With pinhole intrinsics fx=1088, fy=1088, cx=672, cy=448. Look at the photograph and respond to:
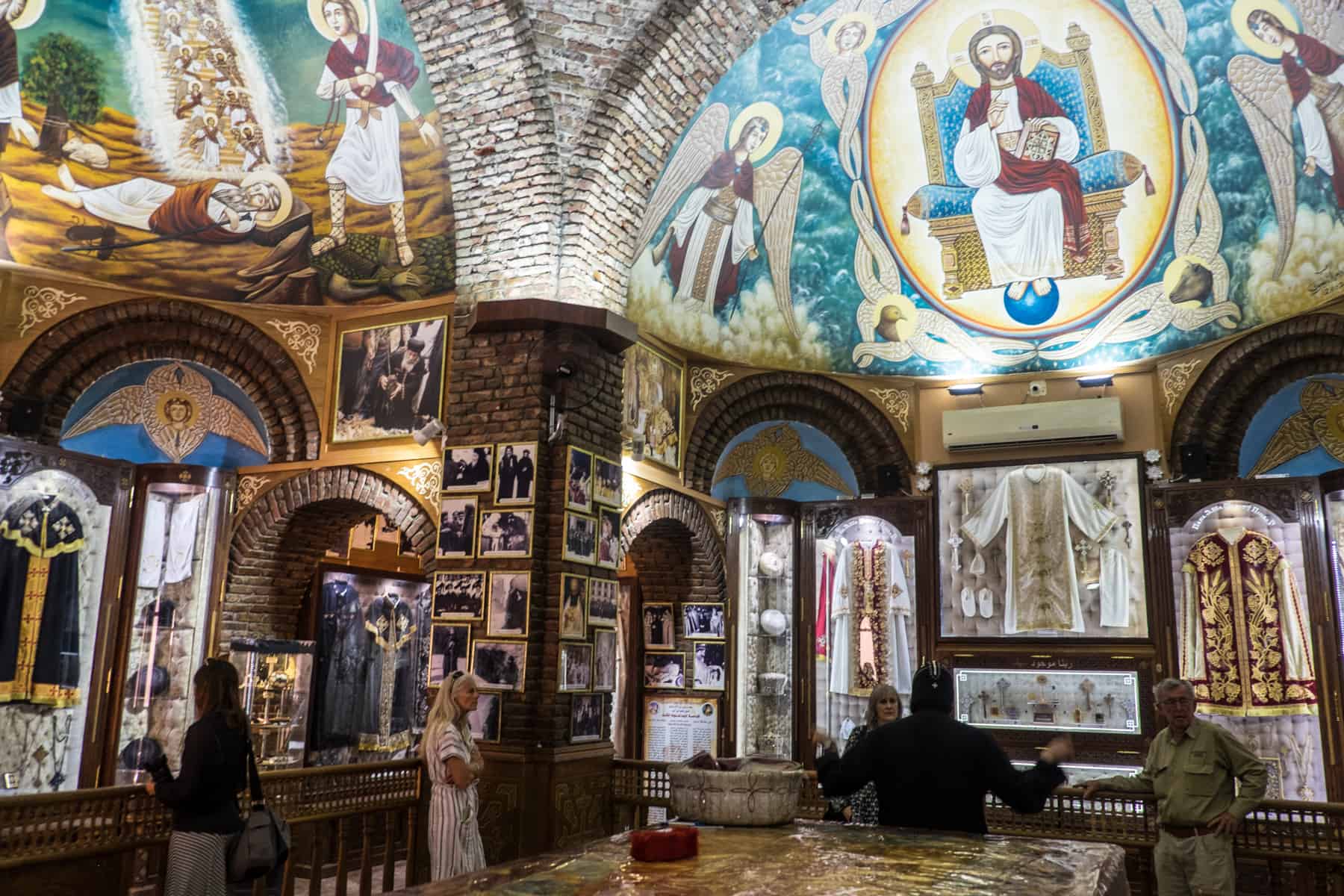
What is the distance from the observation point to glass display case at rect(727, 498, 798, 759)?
11.2m

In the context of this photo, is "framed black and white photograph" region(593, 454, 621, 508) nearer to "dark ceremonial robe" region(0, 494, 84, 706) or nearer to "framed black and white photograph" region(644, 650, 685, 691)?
"framed black and white photograph" region(644, 650, 685, 691)

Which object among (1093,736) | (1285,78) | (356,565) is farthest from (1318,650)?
(356,565)

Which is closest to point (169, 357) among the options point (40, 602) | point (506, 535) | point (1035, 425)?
point (40, 602)

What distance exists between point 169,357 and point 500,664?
13.8ft

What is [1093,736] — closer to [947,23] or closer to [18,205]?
[947,23]

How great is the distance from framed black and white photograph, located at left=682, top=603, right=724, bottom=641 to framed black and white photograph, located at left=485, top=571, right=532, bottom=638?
3.54m

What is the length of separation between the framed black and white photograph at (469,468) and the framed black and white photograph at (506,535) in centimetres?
26

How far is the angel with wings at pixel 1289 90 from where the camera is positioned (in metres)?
8.55

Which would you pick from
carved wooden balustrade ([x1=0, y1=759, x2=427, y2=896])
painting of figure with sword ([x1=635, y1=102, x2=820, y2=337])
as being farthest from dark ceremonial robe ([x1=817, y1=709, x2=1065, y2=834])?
painting of figure with sword ([x1=635, y1=102, x2=820, y2=337])

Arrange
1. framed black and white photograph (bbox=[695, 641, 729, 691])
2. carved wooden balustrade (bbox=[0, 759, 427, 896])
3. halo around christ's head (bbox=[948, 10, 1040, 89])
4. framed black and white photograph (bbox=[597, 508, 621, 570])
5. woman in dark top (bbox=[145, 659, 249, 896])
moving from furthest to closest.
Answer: framed black and white photograph (bbox=[695, 641, 729, 691]) < halo around christ's head (bbox=[948, 10, 1040, 89]) < framed black and white photograph (bbox=[597, 508, 621, 570]) < carved wooden balustrade (bbox=[0, 759, 427, 896]) < woman in dark top (bbox=[145, 659, 249, 896])

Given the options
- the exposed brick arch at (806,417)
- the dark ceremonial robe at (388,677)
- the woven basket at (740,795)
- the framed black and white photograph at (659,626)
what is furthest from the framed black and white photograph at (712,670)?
the woven basket at (740,795)

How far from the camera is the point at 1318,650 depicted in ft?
30.6

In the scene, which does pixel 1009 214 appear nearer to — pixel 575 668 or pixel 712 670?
pixel 712 670

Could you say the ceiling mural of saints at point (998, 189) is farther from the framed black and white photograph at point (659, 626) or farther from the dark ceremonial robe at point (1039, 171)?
the framed black and white photograph at point (659, 626)
